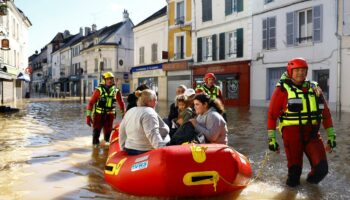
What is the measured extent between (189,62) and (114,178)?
24436mm

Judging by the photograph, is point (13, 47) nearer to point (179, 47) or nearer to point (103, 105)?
point (179, 47)

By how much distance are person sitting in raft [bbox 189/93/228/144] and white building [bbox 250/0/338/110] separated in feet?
48.0

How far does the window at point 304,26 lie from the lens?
1952 cm

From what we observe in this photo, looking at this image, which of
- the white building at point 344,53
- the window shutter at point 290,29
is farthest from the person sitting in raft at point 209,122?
the window shutter at point 290,29

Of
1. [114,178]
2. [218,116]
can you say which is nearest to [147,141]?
[114,178]

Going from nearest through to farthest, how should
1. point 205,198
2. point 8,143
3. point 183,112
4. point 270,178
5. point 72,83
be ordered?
point 205,198 → point 270,178 → point 183,112 → point 8,143 → point 72,83

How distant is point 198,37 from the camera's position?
28844 mm

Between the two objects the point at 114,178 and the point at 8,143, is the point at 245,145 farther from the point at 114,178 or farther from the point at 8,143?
the point at 8,143

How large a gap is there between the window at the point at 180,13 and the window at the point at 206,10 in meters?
2.94

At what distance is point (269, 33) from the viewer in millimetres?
22625

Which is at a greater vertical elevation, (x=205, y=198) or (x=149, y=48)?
(x=149, y=48)

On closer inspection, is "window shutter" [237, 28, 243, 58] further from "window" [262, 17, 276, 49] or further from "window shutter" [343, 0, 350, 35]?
"window shutter" [343, 0, 350, 35]

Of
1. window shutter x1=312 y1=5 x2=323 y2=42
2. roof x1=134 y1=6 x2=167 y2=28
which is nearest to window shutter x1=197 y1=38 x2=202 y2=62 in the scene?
roof x1=134 y1=6 x2=167 y2=28

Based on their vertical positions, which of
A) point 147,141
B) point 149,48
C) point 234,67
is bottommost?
point 147,141
